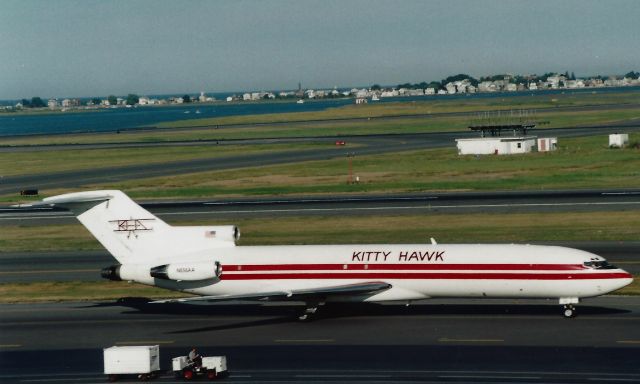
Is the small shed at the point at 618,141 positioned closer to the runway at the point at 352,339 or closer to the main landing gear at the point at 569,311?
the runway at the point at 352,339

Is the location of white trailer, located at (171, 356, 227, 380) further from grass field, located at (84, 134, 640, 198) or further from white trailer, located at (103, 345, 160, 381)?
grass field, located at (84, 134, 640, 198)

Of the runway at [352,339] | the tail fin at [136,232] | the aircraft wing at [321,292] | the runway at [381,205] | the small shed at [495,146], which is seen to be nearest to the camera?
the runway at [352,339]

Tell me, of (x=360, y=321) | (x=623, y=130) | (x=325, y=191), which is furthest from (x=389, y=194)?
(x=623, y=130)

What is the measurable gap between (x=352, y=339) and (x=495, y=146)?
91948 mm

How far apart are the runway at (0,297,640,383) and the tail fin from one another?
3.44 m

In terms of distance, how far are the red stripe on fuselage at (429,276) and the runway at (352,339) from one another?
2.05 m

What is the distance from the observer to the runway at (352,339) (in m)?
37.0

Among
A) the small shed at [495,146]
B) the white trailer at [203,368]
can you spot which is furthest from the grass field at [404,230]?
the small shed at [495,146]

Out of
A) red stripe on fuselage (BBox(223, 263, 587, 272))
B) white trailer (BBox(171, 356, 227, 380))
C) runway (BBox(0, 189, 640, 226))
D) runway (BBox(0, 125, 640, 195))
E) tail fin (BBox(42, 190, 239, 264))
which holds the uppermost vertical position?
tail fin (BBox(42, 190, 239, 264))

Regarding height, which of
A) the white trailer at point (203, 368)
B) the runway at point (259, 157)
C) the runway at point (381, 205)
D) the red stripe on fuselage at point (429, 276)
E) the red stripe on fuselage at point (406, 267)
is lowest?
the runway at point (381, 205)

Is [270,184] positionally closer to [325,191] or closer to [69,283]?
[325,191]

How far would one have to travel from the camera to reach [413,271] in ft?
153

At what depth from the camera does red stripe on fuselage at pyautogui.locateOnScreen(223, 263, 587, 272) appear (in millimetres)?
Answer: 45281

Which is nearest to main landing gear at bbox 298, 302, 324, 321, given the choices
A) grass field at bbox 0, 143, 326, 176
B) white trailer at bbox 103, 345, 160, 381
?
white trailer at bbox 103, 345, 160, 381
